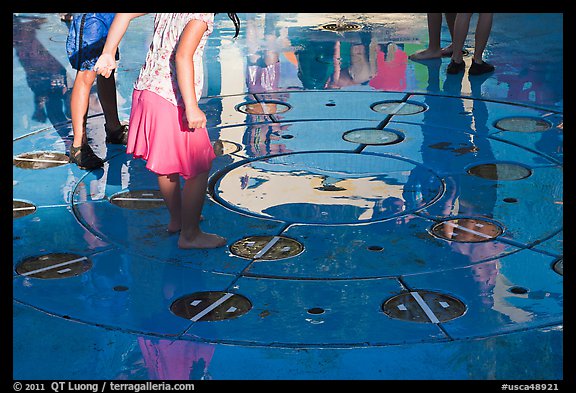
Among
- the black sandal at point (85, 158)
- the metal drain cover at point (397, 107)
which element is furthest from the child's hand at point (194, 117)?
the metal drain cover at point (397, 107)

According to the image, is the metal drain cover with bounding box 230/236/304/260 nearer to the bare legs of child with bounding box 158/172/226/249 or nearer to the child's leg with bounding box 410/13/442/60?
the bare legs of child with bounding box 158/172/226/249

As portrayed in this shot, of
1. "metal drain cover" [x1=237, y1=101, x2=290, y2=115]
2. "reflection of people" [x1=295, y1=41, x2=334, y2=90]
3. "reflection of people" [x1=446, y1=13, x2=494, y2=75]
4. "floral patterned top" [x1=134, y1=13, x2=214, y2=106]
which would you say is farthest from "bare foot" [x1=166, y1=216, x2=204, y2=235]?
"reflection of people" [x1=446, y1=13, x2=494, y2=75]

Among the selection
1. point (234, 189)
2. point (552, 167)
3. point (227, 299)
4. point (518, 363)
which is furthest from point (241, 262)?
point (552, 167)

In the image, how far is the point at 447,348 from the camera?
4.09 meters

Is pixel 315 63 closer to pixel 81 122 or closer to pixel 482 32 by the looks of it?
pixel 482 32

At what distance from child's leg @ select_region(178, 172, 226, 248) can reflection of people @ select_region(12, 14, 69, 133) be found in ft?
8.03

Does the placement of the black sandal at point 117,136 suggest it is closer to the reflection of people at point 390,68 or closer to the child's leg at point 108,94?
the child's leg at point 108,94

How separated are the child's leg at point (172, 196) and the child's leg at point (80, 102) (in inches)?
57.3

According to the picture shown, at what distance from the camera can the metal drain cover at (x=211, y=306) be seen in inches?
177

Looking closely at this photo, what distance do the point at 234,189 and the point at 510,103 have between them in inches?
113

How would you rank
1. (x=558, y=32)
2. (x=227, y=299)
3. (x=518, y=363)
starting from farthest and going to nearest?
1. (x=558, y=32)
2. (x=227, y=299)
3. (x=518, y=363)

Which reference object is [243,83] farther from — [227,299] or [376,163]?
[227,299]

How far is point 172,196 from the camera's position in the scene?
5.34m

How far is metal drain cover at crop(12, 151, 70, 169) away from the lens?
665 centimetres
